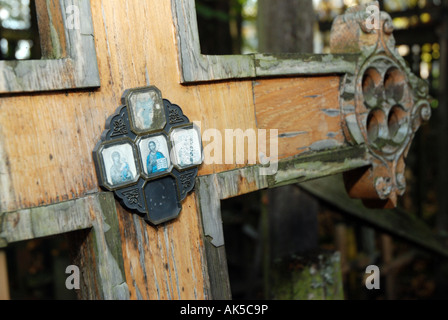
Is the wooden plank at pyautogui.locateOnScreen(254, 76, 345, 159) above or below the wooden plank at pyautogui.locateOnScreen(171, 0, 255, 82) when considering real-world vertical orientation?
below

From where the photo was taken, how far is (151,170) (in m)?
1.13

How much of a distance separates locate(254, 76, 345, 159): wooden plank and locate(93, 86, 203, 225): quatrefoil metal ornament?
10.5 inches

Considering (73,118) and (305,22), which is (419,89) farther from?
(73,118)

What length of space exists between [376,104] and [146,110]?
868 mm

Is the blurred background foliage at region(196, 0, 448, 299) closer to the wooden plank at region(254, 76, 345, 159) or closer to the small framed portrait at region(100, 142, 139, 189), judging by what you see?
the wooden plank at region(254, 76, 345, 159)

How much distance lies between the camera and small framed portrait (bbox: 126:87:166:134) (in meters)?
1.09

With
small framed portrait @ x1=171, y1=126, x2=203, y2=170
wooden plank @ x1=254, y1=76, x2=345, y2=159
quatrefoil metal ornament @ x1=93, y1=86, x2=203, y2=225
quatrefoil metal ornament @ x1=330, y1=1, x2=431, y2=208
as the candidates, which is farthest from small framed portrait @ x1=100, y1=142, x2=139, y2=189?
quatrefoil metal ornament @ x1=330, y1=1, x2=431, y2=208

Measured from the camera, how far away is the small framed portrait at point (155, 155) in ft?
3.66

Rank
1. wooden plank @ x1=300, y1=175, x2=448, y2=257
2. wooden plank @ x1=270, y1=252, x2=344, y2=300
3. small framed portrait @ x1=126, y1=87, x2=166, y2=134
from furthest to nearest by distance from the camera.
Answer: wooden plank @ x1=300, y1=175, x2=448, y2=257 < wooden plank @ x1=270, y1=252, x2=344, y2=300 < small framed portrait @ x1=126, y1=87, x2=166, y2=134

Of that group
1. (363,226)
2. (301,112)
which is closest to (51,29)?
(301,112)

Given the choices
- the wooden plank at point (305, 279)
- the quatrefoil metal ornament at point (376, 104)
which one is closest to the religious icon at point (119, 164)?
the quatrefoil metal ornament at point (376, 104)

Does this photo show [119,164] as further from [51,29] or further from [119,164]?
[51,29]

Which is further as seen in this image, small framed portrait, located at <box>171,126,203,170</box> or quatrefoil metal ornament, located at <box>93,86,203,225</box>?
small framed portrait, located at <box>171,126,203,170</box>

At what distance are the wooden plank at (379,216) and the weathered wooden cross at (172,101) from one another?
1.66 feet
